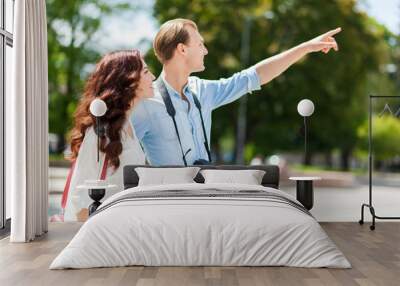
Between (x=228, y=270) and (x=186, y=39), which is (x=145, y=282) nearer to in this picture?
(x=228, y=270)

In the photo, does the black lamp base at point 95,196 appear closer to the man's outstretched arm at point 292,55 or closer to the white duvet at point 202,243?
the white duvet at point 202,243

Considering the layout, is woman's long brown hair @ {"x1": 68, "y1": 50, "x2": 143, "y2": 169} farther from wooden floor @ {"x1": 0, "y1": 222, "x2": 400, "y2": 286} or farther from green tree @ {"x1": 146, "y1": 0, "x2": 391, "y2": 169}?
green tree @ {"x1": 146, "y1": 0, "x2": 391, "y2": 169}

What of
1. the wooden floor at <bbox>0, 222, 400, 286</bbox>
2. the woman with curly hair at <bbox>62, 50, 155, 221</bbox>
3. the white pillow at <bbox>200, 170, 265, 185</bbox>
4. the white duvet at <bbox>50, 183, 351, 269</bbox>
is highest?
the woman with curly hair at <bbox>62, 50, 155, 221</bbox>

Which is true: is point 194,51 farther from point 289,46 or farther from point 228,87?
point 289,46

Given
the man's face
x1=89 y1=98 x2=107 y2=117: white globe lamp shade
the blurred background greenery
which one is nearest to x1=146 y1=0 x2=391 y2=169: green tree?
the blurred background greenery

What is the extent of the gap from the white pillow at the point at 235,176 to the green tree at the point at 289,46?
3.97 m

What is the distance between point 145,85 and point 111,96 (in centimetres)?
39

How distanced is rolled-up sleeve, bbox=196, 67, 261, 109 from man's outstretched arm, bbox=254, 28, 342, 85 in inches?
3.7

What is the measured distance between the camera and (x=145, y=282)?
12.5ft


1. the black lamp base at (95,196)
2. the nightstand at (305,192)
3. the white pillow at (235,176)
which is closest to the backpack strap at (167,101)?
the white pillow at (235,176)

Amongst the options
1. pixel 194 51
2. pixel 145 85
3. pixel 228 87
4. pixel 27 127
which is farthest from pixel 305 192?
pixel 27 127

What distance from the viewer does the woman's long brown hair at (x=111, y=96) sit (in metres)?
6.79

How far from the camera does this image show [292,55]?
22.8 feet

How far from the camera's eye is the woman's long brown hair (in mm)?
6785
